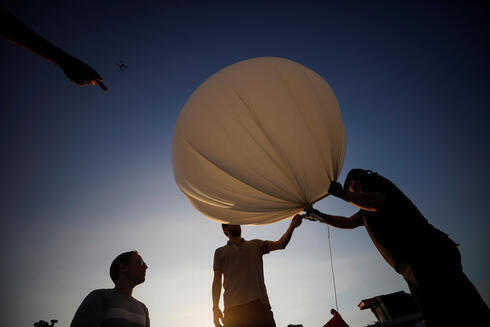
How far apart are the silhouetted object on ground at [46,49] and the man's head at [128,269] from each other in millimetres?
1639

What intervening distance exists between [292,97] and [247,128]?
47 cm

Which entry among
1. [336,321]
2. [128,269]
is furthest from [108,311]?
[336,321]

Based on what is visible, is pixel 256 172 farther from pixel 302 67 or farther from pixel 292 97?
pixel 302 67

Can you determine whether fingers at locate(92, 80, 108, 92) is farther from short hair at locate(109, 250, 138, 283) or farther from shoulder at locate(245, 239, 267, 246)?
shoulder at locate(245, 239, 267, 246)

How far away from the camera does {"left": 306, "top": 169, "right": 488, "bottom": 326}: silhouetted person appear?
4.20 ft

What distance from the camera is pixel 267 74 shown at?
185 centimetres

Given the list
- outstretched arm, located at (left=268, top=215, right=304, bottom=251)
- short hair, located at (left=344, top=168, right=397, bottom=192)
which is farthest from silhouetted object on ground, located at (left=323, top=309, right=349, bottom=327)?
short hair, located at (left=344, top=168, right=397, bottom=192)

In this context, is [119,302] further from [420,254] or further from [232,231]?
[420,254]

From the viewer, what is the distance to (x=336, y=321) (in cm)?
261

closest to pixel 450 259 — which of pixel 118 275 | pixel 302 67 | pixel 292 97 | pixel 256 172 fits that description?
pixel 256 172

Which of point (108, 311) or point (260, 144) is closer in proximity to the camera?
point (108, 311)

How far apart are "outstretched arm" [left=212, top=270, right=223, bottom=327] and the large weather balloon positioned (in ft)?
3.12

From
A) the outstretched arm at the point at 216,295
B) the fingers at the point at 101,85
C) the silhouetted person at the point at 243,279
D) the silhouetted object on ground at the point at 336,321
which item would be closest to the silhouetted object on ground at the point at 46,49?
the fingers at the point at 101,85

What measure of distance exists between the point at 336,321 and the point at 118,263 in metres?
2.69
